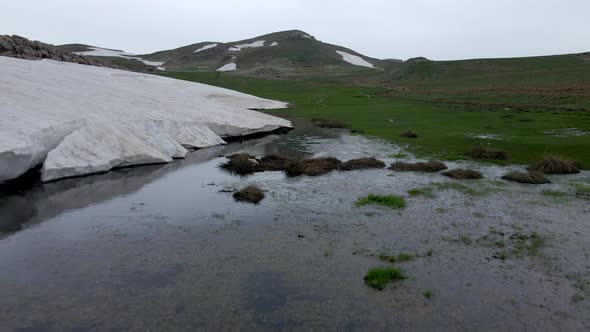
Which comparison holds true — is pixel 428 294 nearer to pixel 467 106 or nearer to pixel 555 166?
pixel 555 166

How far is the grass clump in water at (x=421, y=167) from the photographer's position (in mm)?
27594

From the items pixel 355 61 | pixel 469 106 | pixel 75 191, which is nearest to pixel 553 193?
pixel 75 191

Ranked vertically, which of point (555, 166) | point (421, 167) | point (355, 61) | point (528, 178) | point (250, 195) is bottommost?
point (250, 195)

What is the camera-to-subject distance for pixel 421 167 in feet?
91.4

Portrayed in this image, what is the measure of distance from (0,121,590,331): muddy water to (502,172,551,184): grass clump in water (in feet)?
2.58

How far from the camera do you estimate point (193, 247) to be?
1540cm

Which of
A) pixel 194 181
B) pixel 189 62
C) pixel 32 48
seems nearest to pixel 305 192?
pixel 194 181

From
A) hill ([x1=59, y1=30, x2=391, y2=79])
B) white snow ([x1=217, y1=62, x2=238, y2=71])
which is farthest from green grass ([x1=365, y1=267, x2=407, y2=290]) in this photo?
white snow ([x1=217, y1=62, x2=238, y2=71])

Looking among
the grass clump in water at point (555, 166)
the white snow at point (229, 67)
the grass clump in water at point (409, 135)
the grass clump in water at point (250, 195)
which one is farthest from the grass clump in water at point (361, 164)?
the white snow at point (229, 67)

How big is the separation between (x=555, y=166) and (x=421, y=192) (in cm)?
1097

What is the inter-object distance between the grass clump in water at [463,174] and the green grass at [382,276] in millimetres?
14169

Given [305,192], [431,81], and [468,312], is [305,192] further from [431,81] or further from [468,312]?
[431,81]

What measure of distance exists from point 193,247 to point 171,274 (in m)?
2.26

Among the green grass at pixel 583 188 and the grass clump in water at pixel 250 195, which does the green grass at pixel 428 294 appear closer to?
the grass clump in water at pixel 250 195
